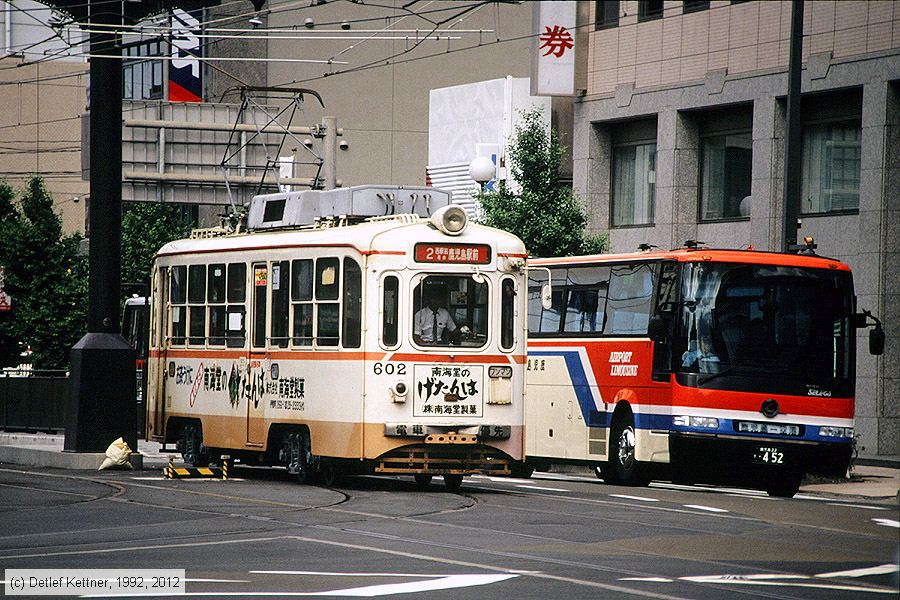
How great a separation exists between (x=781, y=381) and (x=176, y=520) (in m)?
9.23

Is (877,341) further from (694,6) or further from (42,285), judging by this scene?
(42,285)

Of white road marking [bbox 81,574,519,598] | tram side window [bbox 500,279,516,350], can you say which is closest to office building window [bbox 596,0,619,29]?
white road marking [bbox 81,574,519,598]

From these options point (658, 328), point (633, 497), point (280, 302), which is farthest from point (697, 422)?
point (280, 302)

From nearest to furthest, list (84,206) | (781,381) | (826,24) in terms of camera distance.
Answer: (826,24) < (781,381) < (84,206)

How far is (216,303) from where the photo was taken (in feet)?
75.1

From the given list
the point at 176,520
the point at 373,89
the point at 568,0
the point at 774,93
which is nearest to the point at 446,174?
the point at 774,93

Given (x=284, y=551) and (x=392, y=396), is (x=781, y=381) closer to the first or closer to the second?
(x=392, y=396)

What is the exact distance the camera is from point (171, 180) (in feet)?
137

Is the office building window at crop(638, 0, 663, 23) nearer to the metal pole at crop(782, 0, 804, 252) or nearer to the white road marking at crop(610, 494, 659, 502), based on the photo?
the metal pole at crop(782, 0, 804, 252)

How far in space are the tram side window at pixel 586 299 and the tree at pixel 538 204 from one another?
8.74 m

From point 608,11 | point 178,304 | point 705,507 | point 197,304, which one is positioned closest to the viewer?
point 608,11

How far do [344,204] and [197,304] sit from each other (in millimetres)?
2910

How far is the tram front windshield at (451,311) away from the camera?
20078 mm

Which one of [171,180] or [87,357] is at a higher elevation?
[171,180]
